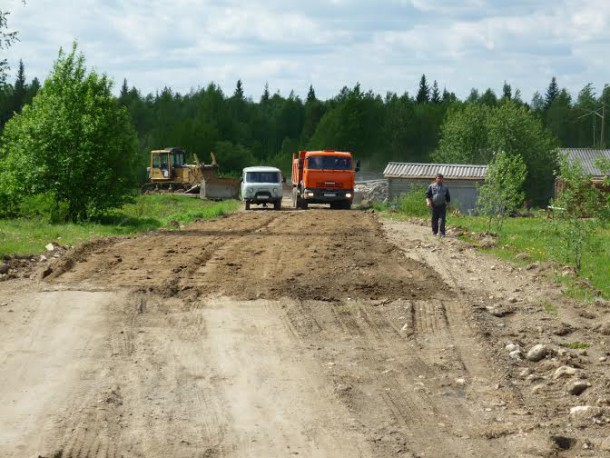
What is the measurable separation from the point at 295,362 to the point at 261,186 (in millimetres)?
37853

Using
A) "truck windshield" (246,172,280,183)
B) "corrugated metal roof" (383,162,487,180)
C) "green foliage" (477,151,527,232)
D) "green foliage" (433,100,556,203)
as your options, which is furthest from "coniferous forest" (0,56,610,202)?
"green foliage" (477,151,527,232)

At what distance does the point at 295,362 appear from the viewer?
954cm

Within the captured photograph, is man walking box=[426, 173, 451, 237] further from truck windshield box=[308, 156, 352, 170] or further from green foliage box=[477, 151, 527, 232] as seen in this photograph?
truck windshield box=[308, 156, 352, 170]

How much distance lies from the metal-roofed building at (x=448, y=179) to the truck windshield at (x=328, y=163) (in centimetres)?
817

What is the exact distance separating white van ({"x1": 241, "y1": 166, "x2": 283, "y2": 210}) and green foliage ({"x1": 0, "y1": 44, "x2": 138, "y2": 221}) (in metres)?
15.9

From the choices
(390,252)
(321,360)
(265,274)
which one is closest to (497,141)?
(390,252)

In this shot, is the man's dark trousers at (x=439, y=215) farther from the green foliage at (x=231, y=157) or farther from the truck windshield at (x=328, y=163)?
the green foliage at (x=231, y=157)

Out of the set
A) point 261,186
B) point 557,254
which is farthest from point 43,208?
point 261,186

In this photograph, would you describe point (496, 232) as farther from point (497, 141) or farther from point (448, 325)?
point (497, 141)

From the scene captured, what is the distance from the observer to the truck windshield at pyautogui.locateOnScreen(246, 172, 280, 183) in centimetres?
4764

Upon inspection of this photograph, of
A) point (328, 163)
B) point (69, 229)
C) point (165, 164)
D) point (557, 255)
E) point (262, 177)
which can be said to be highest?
point (328, 163)

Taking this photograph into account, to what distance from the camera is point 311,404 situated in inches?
314

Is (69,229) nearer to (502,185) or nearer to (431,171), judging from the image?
(502,185)

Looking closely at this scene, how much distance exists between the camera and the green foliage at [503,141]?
252 feet
